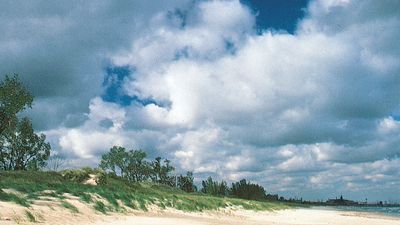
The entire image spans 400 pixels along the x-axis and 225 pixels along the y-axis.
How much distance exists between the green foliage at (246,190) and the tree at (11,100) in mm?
118631

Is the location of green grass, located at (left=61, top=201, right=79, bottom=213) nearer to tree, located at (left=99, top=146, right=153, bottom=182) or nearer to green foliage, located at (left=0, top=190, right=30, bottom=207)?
green foliage, located at (left=0, top=190, right=30, bottom=207)

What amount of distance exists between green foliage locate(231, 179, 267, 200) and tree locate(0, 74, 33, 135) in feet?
389

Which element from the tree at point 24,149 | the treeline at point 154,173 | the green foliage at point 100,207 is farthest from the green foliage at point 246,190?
the green foliage at point 100,207

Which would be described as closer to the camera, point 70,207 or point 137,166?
point 70,207

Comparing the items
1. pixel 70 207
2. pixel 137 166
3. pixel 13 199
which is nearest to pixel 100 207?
pixel 70 207

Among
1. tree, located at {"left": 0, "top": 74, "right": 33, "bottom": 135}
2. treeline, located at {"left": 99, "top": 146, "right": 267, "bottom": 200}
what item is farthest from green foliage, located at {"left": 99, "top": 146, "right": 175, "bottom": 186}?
tree, located at {"left": 0, "top": 74, "right": 33, "bottom": 135}

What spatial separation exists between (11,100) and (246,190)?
12659 centimetres

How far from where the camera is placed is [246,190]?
556 ft

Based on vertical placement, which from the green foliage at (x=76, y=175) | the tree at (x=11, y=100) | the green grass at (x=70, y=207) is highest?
the tree at (x=11, y=100)

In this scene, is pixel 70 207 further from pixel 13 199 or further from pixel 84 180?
pixel 84 180

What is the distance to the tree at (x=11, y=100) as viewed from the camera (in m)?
55.7

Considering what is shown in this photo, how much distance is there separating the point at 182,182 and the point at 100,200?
137m

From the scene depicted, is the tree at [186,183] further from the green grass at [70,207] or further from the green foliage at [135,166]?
the green grass at [70,207]

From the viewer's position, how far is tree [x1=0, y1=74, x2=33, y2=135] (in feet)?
183
